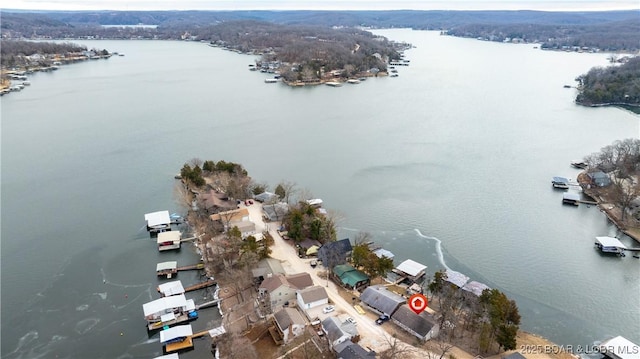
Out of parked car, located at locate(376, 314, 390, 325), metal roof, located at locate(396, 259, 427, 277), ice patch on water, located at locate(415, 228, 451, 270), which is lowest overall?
ice patch on water, located at locate(415, 228, 451, 270)

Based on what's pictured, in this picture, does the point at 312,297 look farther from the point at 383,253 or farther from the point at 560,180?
the point at 560,180

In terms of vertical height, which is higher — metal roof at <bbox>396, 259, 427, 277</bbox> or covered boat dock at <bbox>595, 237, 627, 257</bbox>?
metal roof at <bbox>396, 259, 427, 277</bbox>

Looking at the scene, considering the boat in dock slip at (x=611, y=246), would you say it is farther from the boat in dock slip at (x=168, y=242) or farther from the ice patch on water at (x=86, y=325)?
the ice patch on water at (x=86, y=325)

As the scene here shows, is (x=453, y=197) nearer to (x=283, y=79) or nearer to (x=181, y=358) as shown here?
(x=181, y=358)

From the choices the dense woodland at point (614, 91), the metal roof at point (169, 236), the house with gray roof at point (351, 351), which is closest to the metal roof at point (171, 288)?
the metal roof at point (169, 236)

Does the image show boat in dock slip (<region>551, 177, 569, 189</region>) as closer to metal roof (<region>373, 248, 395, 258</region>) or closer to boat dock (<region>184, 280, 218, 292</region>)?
metal roof (<region>373, 248, 395, 258</region>)

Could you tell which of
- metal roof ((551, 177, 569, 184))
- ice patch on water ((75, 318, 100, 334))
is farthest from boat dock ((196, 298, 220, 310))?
metal roof ((551, 177, 569, 184))

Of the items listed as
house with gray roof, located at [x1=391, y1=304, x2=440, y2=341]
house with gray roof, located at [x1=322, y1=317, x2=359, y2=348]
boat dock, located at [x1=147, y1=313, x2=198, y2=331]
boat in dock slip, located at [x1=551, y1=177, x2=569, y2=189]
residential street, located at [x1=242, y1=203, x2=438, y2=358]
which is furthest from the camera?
boat in dock slip, located at [x1=551, y1=177, x2=569, y2=189]

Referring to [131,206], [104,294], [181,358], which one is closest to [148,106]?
[131,206]

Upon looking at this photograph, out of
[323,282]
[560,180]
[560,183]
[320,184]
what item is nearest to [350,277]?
[323,282]
